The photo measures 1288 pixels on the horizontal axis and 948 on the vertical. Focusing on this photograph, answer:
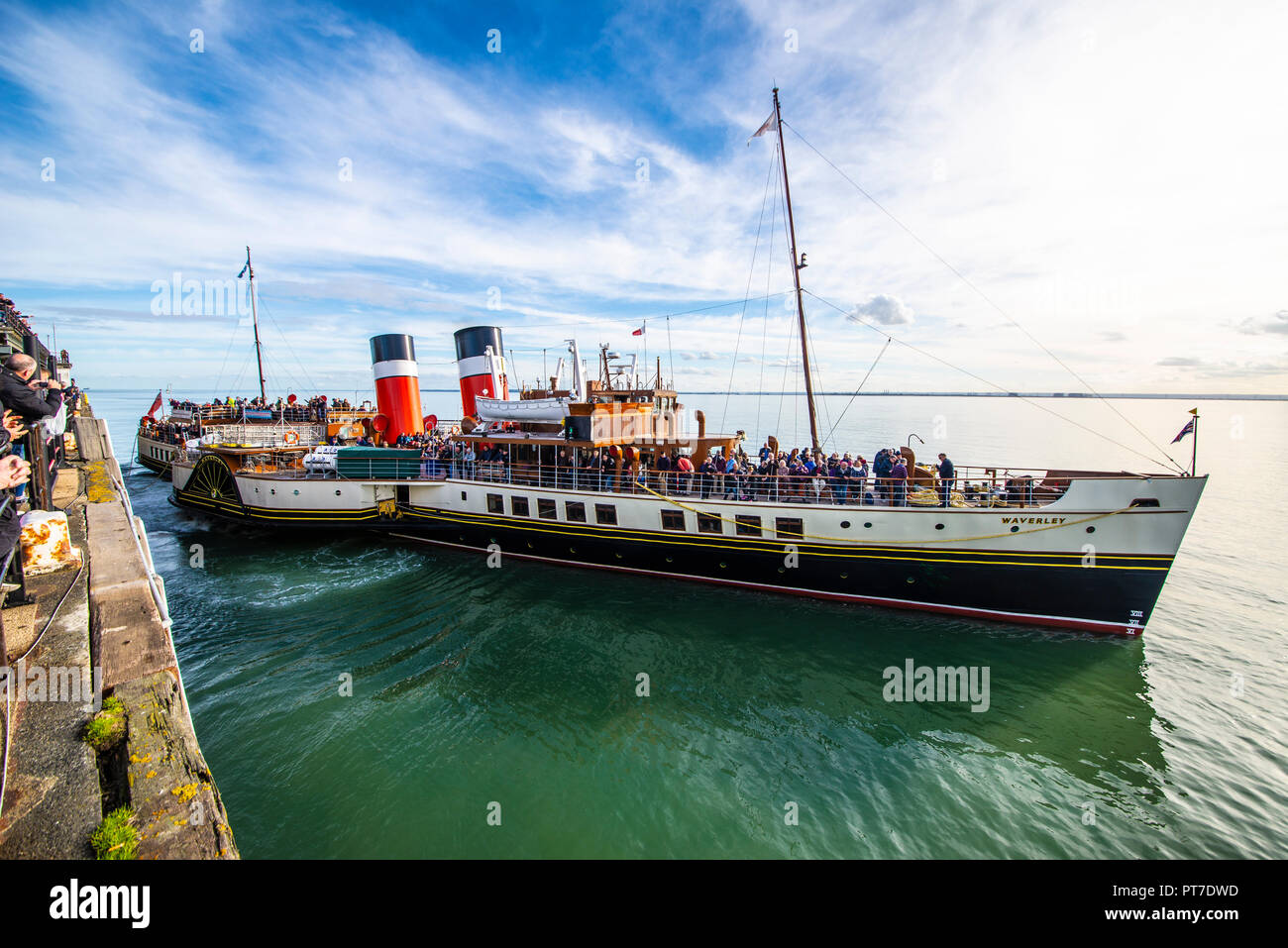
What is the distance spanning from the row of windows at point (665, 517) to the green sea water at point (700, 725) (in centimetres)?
216

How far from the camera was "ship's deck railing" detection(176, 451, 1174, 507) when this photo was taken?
15.2 meters

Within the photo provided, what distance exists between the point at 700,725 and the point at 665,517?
8.31 m

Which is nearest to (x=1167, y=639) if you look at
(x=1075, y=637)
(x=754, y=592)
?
(x=1075, y=637)

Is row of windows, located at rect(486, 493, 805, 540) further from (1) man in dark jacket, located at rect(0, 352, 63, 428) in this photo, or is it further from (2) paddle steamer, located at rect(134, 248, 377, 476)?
(2) paddle steamer, located at rect(134, 248, 377, 476)

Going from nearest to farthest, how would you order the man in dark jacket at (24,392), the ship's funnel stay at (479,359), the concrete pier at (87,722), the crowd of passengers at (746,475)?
the concrete pier at (87,722), the man in dark jacket at (24,392), the crowd of passengers at (746,475), the ship's funnel stay at (479,359)

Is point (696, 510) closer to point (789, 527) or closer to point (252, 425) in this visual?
point (789, 527)

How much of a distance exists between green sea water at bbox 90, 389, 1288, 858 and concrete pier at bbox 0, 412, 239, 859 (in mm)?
3209

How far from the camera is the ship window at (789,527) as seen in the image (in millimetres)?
16875

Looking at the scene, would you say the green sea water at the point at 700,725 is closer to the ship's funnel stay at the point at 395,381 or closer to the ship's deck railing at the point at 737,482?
the ship's deck railing at the point at 737,482

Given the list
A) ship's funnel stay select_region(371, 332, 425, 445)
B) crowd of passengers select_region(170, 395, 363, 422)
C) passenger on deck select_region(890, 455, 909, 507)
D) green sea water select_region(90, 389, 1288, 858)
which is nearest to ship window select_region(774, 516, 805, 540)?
green sea water select_region(90, 389, 1288, 858)

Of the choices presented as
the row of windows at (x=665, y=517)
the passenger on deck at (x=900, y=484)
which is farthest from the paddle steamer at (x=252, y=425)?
the passenger on deck at (x=900, y=484)
